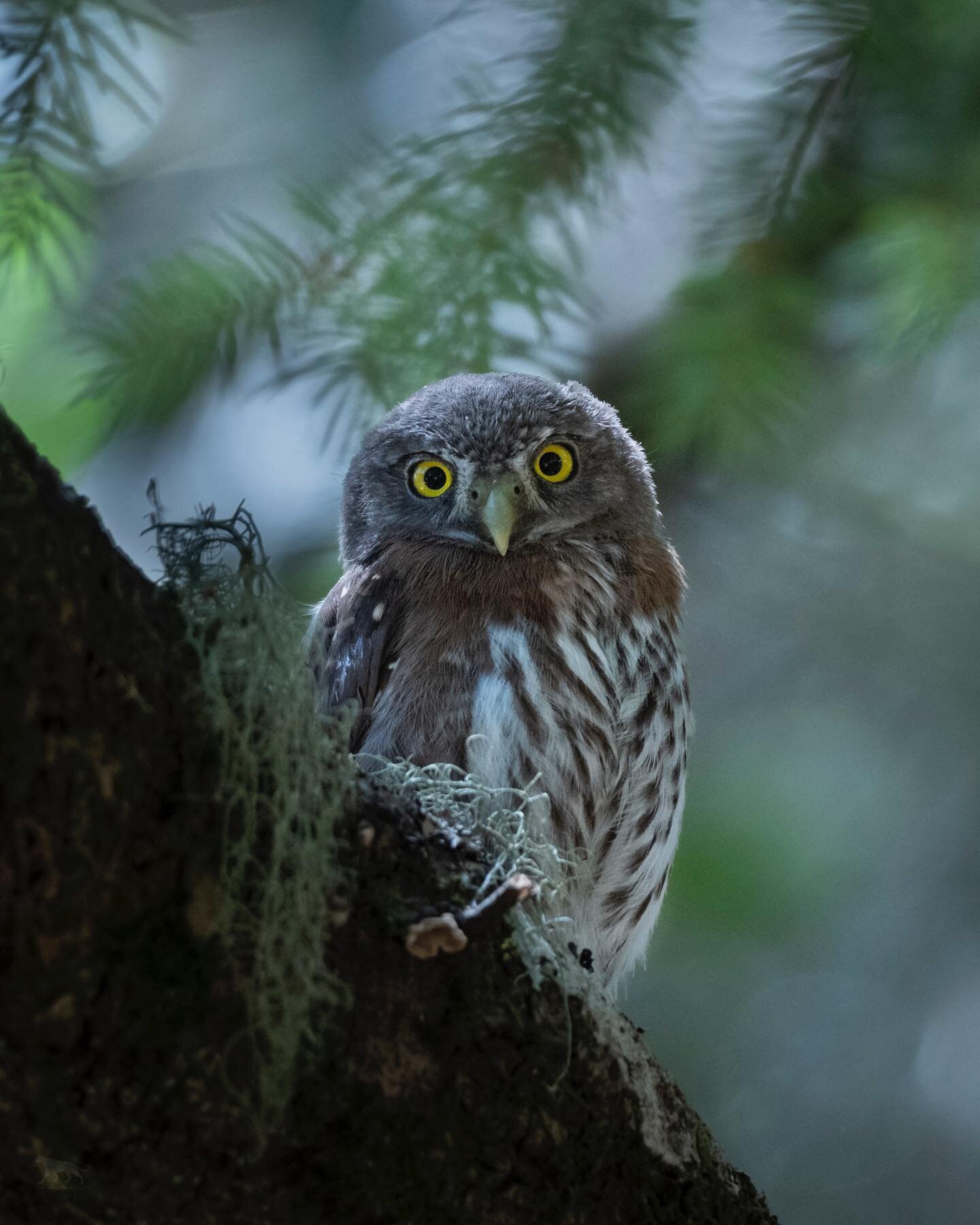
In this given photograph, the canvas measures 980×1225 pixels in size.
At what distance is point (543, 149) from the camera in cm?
190

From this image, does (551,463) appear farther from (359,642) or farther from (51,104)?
(51,104)

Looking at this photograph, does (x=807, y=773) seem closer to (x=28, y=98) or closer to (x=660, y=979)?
(x=660, y=979)

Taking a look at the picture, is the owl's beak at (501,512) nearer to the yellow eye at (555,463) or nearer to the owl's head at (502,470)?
the owl's head at (502,470)

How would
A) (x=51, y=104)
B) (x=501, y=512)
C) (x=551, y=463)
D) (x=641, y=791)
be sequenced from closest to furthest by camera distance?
1. (x=51, y=104)
2. (x=641, y=791)
3. (x=501, y=512)
4. (x=551, y=463)

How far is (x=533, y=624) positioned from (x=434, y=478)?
19.2 inches

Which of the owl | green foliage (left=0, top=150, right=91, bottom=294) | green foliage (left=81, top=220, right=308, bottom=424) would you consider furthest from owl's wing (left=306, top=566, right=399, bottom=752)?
green foliage (left=0, top=150, right=91, bottom=294)

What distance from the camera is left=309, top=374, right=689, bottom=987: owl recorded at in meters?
2.36

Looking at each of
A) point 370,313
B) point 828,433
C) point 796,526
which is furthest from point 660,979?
point 370,313

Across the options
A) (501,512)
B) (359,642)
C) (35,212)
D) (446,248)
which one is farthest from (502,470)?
(35,212)

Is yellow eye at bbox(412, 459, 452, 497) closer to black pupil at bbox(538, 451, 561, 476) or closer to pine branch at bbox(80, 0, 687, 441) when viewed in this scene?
black pupil at bbox(538, 451, 561, 476)

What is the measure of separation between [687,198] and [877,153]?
31 cm

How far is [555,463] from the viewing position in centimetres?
275

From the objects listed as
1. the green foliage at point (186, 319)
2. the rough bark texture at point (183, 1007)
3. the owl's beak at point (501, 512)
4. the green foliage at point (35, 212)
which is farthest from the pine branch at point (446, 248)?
the rough bark texture at point (183, 1007)

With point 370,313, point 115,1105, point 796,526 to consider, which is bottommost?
point 796,526
